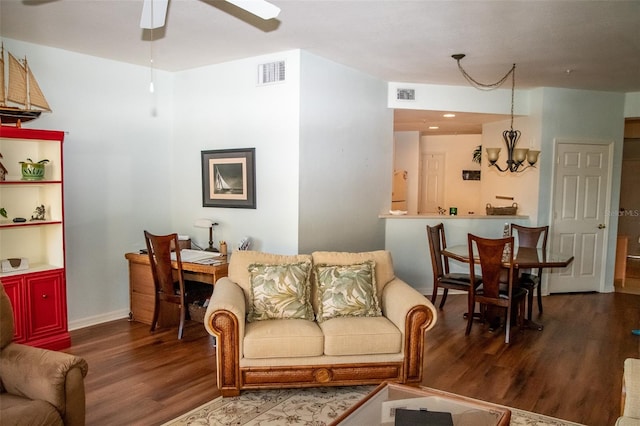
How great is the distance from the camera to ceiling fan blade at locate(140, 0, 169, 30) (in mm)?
2533

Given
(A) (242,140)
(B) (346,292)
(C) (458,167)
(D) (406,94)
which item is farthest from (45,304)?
(C) (458,167)

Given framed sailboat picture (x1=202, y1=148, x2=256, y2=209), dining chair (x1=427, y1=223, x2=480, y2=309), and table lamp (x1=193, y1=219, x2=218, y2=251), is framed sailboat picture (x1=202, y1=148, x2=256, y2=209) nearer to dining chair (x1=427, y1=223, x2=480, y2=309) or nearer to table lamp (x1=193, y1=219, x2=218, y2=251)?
table lamp (x1=193, y1=219, x2=218, y2=251)

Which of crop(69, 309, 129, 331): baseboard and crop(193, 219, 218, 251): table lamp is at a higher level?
crop(193, 219, 218, 251): table lamp

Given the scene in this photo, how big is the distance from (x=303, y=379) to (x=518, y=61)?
370 centimetres

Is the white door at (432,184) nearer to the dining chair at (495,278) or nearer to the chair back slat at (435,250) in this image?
the chair back slat at (435,250)

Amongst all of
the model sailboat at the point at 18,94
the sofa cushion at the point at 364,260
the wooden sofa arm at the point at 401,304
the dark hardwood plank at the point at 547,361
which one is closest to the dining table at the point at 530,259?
the dark hardwood plank at the point at 547,361

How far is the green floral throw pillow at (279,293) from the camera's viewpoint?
3.23m

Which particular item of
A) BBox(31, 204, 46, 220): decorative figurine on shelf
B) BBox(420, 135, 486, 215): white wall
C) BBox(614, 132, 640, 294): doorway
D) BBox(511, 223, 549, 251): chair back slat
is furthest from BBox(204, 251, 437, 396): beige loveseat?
BBox(614, 132, 640, 294): doorway

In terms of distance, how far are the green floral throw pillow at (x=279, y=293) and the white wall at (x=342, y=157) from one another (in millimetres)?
1032

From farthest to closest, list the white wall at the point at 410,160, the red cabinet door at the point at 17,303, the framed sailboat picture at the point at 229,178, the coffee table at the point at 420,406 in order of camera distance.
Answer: the white wall at the point at 410,160, the framed sailboat picture at the point at 229,178, the red cabinet door at the point at 17,303, the coffee table at the point at 420,406

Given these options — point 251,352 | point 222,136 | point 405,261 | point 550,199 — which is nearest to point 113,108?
point 222,136

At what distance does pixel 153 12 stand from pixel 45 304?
261cm

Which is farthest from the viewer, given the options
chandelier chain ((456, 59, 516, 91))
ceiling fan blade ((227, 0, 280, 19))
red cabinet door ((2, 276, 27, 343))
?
chandelier chain ((456, 59, 516, 91))

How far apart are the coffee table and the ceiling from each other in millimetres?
2462
